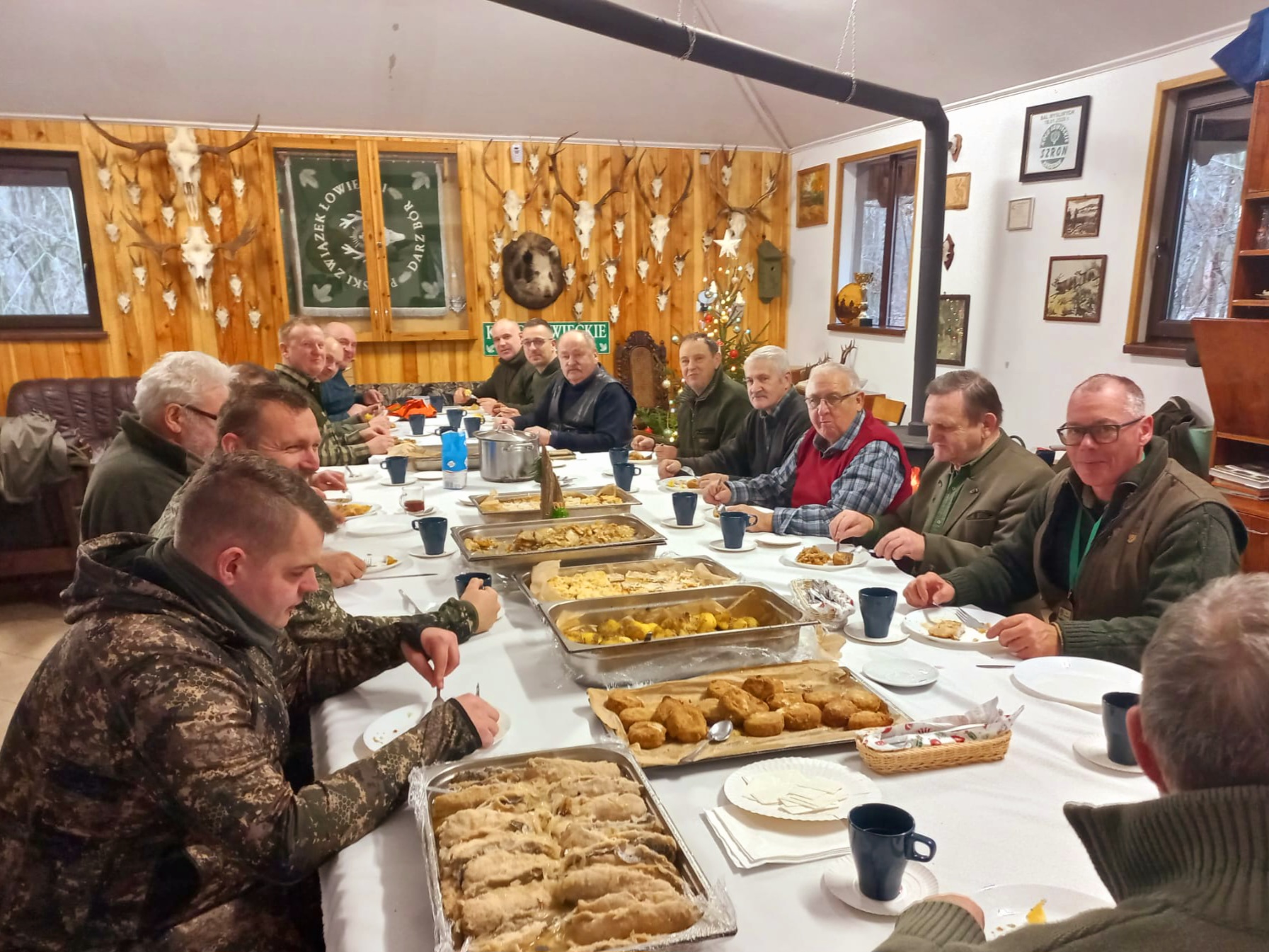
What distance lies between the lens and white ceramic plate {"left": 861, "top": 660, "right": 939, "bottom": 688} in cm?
160

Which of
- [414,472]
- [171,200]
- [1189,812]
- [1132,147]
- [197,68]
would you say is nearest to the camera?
[1189,812]

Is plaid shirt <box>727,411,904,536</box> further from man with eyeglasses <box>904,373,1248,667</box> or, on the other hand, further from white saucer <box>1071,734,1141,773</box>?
white saucer <box>1071,734,1141,773</box>

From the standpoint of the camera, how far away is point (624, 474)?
3314 mm

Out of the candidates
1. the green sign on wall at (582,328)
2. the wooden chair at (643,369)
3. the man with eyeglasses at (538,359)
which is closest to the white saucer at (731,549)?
the man with eyeglasses at (538,359)

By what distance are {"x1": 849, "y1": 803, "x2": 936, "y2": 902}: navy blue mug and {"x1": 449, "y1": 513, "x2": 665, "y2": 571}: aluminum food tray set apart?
133cm

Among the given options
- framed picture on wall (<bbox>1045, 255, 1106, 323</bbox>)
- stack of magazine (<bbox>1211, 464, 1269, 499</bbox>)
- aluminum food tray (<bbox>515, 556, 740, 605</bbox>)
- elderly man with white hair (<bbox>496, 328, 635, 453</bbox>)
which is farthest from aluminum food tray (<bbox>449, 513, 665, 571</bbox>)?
framed picture on wall (<bbox>1045, 255, 1106, 323</bbox>)

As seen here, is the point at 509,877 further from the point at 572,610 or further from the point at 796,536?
the point at 796,536

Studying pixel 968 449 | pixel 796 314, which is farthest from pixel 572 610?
pixel 796 314

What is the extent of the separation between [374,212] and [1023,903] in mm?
6796

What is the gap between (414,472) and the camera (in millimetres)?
3805

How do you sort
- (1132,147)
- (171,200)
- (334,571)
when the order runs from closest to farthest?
(334,571), (1132,147), (171,200)

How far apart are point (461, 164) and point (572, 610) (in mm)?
5991

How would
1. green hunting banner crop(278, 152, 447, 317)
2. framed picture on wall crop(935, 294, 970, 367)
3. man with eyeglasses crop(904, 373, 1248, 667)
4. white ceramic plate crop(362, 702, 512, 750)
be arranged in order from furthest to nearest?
green hunting banner crop(278, 152, 447, 317)
framed picture on wall crop(935, 294, 970, 367)
man with eyeglasses crop(904, 373, 1248, 667)
white ceramic plate crop(362, 702, 512, 750)

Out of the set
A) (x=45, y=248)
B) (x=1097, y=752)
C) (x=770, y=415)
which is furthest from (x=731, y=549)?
(x=45, y=248)
